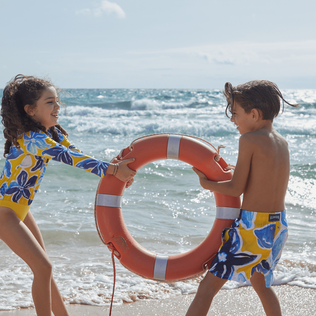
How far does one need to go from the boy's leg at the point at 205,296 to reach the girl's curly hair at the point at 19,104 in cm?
108

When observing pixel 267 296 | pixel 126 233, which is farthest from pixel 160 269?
pixel 267 296

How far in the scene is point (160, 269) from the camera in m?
1.97

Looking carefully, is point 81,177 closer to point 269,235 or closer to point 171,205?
point 171,205

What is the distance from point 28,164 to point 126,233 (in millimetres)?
631

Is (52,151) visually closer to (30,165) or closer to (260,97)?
(30,165)

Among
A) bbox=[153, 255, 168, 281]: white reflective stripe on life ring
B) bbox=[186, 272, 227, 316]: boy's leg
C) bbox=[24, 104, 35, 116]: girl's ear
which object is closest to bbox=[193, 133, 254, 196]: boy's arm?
bbox=[186, 272, 227, 316]: boy's leg

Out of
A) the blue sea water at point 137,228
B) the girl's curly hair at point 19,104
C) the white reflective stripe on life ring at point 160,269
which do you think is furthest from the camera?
the blue sea water at point 137,228

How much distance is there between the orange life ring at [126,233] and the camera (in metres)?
1.92

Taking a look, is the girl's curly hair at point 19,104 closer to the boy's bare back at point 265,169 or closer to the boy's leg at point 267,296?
the boy's bare back at point 265,169

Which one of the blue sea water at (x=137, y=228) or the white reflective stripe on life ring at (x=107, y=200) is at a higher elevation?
the white reflective stripe on life ring at (x=107, y=200)

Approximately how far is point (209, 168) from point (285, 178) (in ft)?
1.31

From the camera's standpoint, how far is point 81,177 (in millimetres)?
5789

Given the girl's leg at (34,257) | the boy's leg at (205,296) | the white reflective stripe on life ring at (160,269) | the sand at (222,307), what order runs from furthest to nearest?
the sand at (222,307) < the white reflective stripe on life ring at (160,269) < the girl's leg at (34,257) < the boy's leg at (205,296)

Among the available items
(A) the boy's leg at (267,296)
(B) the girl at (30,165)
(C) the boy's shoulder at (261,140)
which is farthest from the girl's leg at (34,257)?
(C) the boy's shoulder at (261,140)
